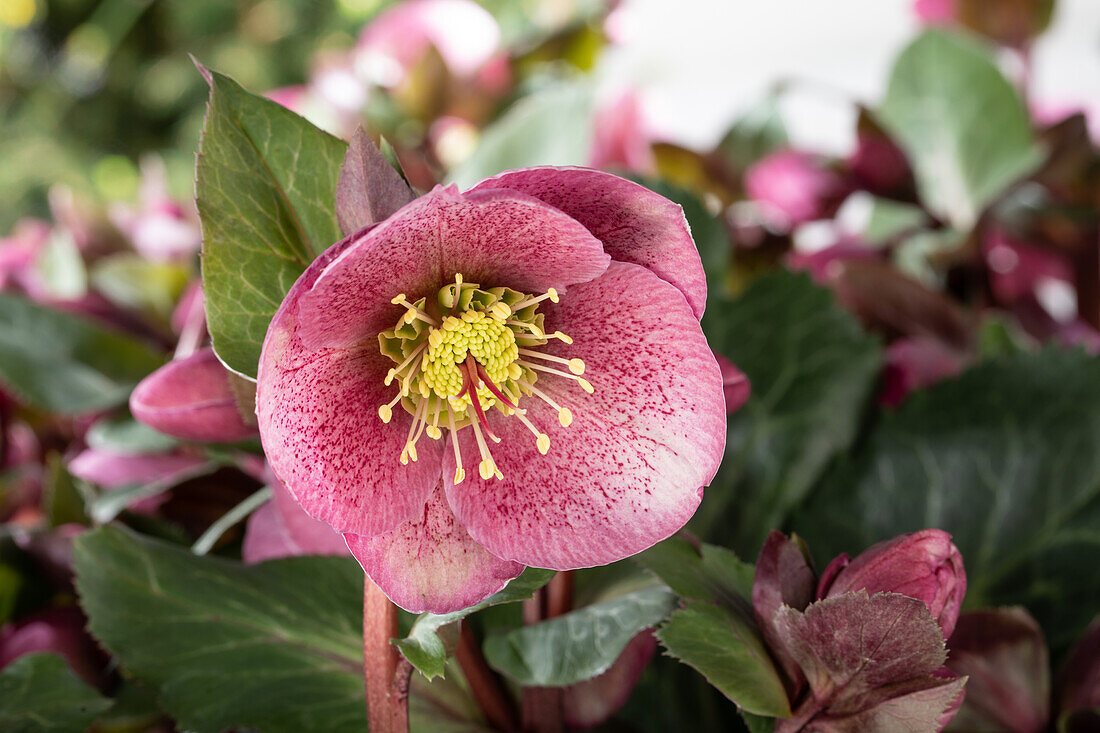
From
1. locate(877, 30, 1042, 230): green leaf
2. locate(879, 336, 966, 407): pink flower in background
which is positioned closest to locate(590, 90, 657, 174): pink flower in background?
locate(877, 30, 1042, 230): green leaf

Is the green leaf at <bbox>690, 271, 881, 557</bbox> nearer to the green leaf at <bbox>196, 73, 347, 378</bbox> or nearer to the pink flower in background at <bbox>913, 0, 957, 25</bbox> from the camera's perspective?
the green leaf at <bbox>196, 73, 347, 378</bbox>

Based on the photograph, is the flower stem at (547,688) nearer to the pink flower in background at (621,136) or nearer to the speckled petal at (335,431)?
the speckled petal at (335,431)

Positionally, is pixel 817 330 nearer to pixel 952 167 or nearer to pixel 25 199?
pixel 952 167

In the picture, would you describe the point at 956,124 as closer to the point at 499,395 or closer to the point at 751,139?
the point at 751,139

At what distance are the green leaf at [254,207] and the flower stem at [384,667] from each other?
0.25 ft

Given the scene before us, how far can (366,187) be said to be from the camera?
24 cm

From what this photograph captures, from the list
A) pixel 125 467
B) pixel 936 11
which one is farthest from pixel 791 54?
pixel 125 467

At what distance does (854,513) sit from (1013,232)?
1.28 feet

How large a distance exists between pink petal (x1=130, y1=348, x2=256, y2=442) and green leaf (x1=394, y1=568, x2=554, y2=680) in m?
0.10

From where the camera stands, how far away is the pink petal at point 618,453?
246 millimetres

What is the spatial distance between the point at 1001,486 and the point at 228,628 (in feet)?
1.04

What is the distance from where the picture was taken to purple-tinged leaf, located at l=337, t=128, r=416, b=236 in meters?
0.24

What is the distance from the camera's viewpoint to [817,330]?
41cm

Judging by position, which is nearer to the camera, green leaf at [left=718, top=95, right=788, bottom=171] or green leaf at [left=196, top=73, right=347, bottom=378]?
green leaf at [left=196, top=73, right=347, bottom=378]
